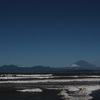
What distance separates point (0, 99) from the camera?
47.3 meters

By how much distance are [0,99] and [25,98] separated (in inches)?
132

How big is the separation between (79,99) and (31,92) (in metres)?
13.5

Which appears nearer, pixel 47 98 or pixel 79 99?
pixel 79 99

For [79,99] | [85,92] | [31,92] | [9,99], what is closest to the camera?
[79,99]

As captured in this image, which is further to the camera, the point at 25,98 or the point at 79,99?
the point at 25,98

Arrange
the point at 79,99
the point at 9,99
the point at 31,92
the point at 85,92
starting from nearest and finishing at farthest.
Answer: the point at 79,99 → the point at 9,99 → the point at 85,92 → the point at 31,92

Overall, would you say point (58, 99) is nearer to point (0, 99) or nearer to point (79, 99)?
point (79, 99)

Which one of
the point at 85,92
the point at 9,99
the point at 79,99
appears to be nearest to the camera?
the point at 79,99

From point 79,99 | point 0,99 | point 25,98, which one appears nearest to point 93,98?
point 79,99

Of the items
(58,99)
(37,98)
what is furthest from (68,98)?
(37,98)

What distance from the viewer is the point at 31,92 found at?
2200 inches

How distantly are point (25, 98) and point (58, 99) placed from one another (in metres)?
4.74

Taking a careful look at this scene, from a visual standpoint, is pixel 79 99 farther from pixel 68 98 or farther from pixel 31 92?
pixel 31 92

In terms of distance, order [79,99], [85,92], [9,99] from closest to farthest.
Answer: [79,99]
[9,99]
[85,92]
